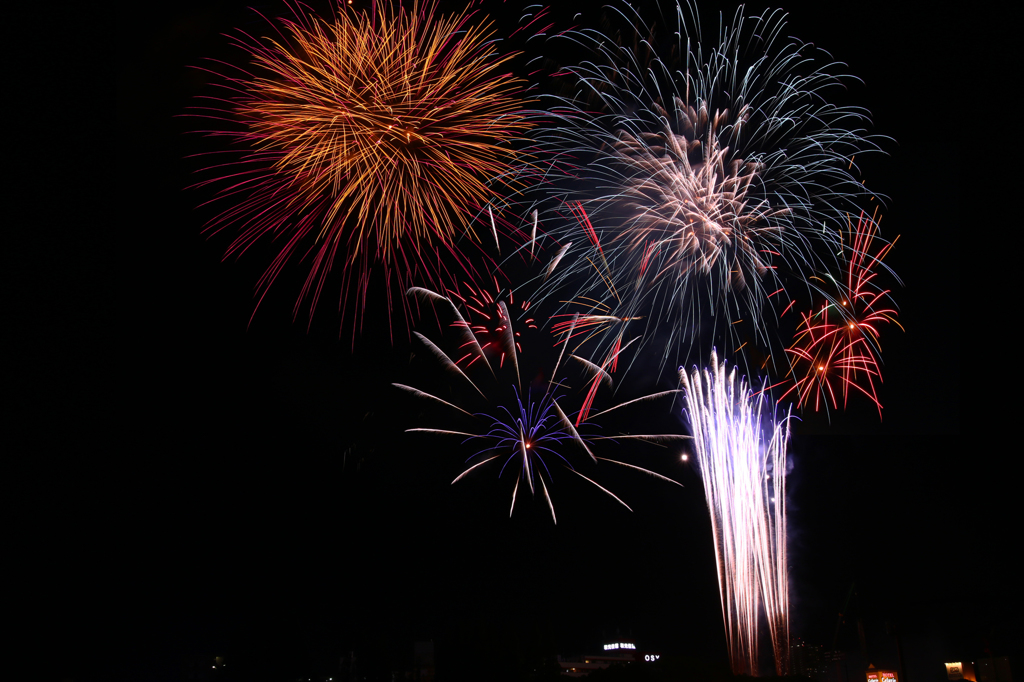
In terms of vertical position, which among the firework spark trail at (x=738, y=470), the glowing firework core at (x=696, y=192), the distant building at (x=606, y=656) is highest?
the glowing firework core at (x=696, y=192)

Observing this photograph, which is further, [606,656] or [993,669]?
[606,656]

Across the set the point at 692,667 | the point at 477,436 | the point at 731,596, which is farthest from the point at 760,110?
the point at 692,667

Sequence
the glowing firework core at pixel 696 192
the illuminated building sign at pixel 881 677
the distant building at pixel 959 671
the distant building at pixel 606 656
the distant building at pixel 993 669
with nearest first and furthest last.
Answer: the glowing firework core at pixel 696 192 < the distant building at pixel 993 669 < the illuminated building sign at pixel 881 677 < the distant building at pixel 959 671 < the distant building at pixel 606 656

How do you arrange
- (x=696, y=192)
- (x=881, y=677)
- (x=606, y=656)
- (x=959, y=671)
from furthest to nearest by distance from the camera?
(x=606, y=656), (x=959, y=671), (x=881, y=677), (x=696, y=192)

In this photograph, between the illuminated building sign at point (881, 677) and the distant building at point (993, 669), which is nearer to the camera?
the distant building at point (993, 669)

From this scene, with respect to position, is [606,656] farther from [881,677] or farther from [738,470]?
[738,470]

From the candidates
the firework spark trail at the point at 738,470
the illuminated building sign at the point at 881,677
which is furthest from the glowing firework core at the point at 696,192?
the illuminated building sign at the point at 881,677

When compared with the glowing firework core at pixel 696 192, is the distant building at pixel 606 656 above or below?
below

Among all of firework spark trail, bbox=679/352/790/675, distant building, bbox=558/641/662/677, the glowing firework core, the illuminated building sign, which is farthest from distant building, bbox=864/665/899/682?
the glowing firework core

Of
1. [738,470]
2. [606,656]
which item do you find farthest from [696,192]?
[606,656]

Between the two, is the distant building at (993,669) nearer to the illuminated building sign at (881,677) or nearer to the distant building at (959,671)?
the distant building at (959,671)

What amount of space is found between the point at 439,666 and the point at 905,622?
19187mm

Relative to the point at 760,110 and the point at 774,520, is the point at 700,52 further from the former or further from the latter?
the point at 774,520

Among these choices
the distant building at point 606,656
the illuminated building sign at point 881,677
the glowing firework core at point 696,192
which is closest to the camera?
the glowing firework core at point 696,192
